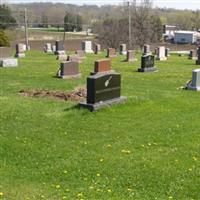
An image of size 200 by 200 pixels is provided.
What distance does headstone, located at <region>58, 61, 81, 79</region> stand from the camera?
1936 centimetres

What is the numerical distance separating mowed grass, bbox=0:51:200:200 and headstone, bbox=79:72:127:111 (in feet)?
0.76

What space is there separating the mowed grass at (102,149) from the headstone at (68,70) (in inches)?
178

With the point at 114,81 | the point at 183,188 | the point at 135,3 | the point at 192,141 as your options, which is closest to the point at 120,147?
the point at 192,141

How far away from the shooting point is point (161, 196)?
21.4 ft

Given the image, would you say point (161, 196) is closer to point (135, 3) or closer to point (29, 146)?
point (29, 146)

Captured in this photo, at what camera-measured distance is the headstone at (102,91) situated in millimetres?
12127

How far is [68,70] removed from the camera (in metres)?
19.5

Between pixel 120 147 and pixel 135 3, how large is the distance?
53887 mm

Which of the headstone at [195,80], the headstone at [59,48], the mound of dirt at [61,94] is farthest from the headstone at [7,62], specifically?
the headstone at [195,80]

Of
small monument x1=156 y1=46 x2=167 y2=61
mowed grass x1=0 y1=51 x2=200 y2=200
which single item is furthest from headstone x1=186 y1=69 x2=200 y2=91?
small monument x1=156 y1=46 x2=167 y2=61

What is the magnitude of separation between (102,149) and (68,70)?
36.2ft

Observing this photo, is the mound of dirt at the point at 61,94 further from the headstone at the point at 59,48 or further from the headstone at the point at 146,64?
the headstone at the point at 59,48

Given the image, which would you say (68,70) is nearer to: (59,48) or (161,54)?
(161,54)

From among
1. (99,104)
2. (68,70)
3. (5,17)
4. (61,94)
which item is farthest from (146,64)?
(5,17)
